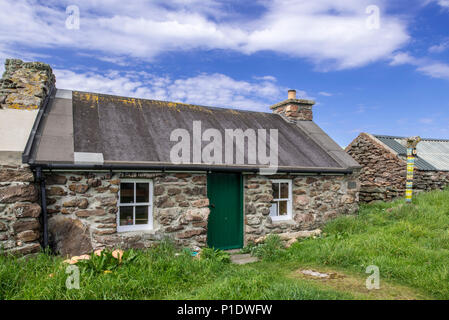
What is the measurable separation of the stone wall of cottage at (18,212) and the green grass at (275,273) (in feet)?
0.95

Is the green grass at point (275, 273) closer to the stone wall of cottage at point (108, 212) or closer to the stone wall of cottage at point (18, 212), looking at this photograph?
the stone wall of cottage at point (18, 212)

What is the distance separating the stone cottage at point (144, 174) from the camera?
664cm

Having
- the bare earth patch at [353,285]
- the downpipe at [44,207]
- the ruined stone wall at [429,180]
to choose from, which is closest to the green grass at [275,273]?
the bare earth patch at [353,285]

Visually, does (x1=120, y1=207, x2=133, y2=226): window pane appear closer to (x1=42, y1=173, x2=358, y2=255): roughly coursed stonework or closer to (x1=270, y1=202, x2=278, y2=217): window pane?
(x1=42, y1=173, x2=358, y2=255): roughly coursed stonework

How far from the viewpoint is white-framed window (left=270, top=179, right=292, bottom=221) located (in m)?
9.38

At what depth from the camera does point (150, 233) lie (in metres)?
7.38

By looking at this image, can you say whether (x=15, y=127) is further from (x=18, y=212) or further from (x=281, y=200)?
(x=281, y=200)

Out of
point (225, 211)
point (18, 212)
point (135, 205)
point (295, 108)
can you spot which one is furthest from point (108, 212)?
point (295, 108)

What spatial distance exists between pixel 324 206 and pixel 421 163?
295 inches

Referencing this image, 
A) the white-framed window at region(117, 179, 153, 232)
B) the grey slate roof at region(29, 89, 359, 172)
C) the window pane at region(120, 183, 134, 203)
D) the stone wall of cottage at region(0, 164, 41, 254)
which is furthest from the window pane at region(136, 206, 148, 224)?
the stone wall of cottage at region(0, 164, 41, 254)

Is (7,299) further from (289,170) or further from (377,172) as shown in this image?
(377,172)

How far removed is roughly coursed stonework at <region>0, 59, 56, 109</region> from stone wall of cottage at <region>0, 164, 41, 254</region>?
7.13 ft

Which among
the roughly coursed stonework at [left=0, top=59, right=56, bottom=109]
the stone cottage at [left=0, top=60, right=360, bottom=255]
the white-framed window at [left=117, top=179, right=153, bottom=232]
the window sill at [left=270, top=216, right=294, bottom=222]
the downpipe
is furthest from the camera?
the window sill at [left=270, top=216, right=294, bottom=222]
